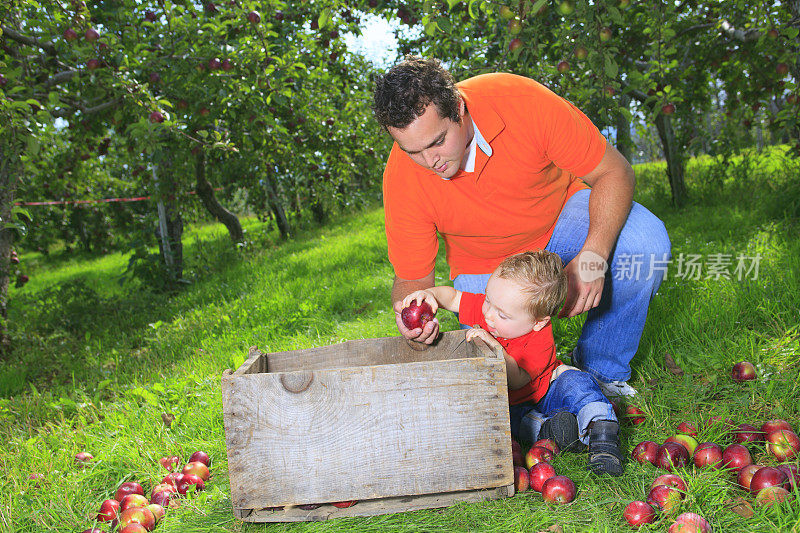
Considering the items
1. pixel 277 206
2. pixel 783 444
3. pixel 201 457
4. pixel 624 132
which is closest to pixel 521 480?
pixel 783 444

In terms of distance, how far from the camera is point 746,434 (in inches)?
78.0

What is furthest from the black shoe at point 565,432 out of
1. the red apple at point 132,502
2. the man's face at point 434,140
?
the red apple at point 132,502

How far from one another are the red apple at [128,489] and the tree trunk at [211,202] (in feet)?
16.4

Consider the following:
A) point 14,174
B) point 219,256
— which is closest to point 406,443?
point 14,174

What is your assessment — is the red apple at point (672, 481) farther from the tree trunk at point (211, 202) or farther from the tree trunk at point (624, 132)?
the tree trunk at point (211, 202)

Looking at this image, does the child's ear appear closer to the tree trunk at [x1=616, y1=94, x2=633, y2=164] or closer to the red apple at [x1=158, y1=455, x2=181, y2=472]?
the red apple at [x1=158, y1=455, x2=181, y2=472]

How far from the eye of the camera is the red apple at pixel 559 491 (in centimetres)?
175

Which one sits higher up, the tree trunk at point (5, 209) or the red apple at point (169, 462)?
the tree trunk at point (5, 209)

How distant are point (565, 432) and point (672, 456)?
361mm

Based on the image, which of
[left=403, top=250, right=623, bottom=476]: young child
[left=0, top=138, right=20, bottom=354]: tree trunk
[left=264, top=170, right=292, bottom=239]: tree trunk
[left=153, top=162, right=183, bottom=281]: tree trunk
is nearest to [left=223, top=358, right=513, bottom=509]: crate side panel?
[left=403, top=250, right=623, bottom=476]: young child

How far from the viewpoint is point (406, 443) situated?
174 centimetres

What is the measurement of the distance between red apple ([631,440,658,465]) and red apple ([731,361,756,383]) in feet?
Result: 2.29

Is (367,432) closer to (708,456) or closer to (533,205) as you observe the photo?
(708,456)

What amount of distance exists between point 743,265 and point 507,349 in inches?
88.1
